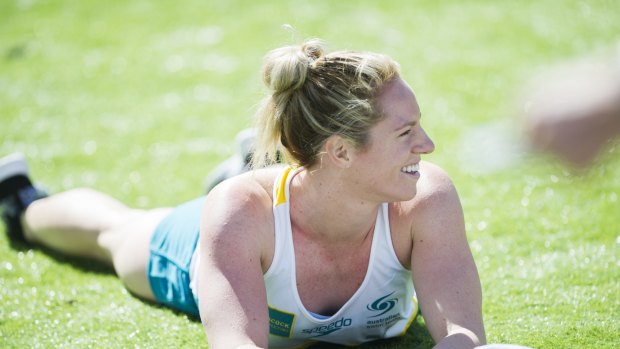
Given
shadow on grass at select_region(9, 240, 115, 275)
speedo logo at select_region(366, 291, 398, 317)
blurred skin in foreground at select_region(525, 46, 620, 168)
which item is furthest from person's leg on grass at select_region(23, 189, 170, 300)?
blurred skin in foreground at select_region(525, 46, 620, 168)

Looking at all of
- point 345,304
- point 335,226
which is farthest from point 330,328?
point 335,226

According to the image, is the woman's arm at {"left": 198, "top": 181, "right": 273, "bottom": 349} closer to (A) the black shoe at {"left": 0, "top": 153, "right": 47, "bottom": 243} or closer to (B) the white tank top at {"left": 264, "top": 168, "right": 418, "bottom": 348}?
(B) the white tank top at {"left": 264, "top": 168, "right": 418, "bottom": 348}

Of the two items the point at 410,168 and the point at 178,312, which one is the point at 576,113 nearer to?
the point at 410,168

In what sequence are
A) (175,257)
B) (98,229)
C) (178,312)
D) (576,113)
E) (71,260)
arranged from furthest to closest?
(71,260) < (98,229) < (178,312) < (175,257) < (576,113)

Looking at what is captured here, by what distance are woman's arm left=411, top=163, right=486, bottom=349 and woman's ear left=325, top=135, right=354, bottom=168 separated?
361 millimetres

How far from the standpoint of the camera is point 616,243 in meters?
4.15

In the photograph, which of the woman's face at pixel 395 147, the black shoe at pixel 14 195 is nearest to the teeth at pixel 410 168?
the woman's face at pixel 395 147

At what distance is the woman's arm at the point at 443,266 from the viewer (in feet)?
9.58

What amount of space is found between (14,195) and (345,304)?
7.95 ft

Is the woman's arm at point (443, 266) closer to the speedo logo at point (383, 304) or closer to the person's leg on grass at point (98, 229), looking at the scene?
the speedo logo at point (383, 304)

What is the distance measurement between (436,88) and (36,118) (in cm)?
347

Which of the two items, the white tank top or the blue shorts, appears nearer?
the white tank top

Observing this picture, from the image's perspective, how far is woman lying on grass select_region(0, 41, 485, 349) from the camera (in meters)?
2.86

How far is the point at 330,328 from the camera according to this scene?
318cm
